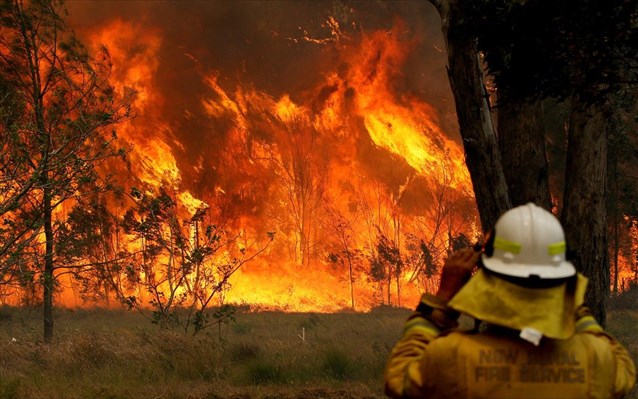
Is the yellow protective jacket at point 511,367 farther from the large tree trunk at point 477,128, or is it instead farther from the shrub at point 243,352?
the shrub at point 243,352

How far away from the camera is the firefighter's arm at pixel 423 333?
1.99 metres

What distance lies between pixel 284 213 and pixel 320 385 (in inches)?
1141

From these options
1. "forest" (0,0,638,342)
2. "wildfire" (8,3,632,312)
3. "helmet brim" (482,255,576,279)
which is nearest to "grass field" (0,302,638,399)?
"helmet brim" (482,255,576,279)

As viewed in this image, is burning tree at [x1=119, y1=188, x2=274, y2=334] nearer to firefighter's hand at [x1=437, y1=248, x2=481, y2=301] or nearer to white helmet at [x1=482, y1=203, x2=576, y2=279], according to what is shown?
firefighter's hand at [x1=437, y1=248, x2=481, y2=301]

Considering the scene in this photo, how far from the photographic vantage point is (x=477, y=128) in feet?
19.3

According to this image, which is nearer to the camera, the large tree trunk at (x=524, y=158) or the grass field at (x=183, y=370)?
the large tree trunk at (x=524, y=158)

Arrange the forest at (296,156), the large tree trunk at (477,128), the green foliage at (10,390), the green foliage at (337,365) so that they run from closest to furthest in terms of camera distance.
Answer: the large tree trunk at (477,128), the green foliage at (10,390), the green foliage at (337,365), the forest at (296,156)

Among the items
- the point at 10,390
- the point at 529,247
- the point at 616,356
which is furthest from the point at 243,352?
the point at 529,247

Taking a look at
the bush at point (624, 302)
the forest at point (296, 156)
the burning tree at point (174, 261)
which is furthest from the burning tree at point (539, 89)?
the forest at point (296, 156)

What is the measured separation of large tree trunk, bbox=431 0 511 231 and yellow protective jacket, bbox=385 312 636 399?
13.0ft

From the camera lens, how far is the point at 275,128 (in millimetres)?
36875

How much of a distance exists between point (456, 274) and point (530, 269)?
0.29 meters

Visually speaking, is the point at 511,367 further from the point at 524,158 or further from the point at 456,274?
the point at 524,158

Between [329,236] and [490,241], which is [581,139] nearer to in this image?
[490,241]
